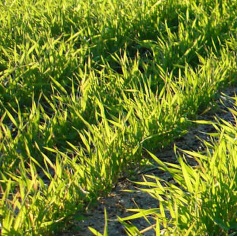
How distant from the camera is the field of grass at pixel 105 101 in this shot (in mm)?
1697

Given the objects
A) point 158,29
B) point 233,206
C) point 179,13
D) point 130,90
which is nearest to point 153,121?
point 130,90

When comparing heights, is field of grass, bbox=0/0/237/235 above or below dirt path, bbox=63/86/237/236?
above

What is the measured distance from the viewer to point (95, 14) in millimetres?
3057

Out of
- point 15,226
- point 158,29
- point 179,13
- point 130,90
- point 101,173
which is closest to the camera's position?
point 15,226

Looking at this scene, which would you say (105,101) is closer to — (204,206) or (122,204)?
(122,204)

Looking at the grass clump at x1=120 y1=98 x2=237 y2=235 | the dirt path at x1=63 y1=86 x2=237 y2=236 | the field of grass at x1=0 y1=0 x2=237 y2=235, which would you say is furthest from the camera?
the dirt path at x1=63 y1=86 x2=237 y2=236

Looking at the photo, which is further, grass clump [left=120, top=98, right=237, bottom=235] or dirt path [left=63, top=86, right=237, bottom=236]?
dirt path [left=63, top=86, right=237, bottom=236]

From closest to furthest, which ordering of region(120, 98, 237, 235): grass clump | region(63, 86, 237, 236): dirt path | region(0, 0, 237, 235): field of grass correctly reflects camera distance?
region(120, 98, 237, 235): grass clump → region(0, 0, 237, 235): field of grass → region(63, 86, 237, 236): dirt path

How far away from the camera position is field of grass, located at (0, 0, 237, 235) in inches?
66.8

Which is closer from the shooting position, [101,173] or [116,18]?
[101,173]

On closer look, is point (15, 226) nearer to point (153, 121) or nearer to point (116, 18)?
point (153, 121)

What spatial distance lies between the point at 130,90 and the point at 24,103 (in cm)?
51

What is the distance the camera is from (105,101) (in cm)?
237

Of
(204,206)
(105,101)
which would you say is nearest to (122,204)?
(204,206)
